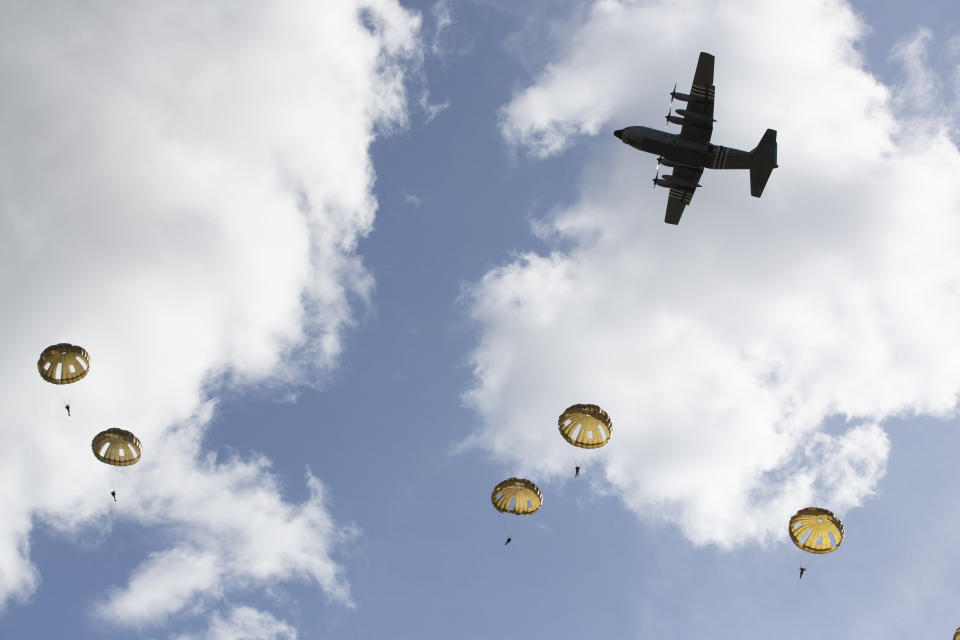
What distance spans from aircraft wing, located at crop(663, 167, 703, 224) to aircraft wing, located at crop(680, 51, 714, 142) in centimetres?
368

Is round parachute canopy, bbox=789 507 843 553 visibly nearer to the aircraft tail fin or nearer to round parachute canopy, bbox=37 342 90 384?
the aircraft tail fin

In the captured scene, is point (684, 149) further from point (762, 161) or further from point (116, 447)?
point (116, 447)

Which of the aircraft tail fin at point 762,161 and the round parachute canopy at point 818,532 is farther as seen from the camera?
the aircraft tail fin at point 762,161

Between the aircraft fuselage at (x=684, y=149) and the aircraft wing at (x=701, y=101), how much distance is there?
33.7 inches

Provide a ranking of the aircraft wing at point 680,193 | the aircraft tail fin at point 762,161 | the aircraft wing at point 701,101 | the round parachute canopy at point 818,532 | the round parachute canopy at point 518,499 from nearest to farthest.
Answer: the round parachute canopy at point 818,532 → the round parachute canopy at point 518,499 → the aircraft wing at point 701,101 → the aircraft tail fin at point 762,161 → the aircraft wing at point 680,193

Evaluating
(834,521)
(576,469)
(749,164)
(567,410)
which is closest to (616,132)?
(749,164)

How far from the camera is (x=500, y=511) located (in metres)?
49.6

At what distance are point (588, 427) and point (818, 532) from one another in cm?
1554

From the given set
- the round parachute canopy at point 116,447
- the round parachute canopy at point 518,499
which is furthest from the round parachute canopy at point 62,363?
the round parachute canopy at point 518,499

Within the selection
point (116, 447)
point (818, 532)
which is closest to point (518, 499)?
point (818, 532)

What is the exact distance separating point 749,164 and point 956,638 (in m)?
33.6

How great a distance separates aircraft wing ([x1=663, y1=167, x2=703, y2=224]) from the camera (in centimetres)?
5888

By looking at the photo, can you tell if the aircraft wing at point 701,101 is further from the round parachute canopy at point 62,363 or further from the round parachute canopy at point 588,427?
the round parachute canopy at point 62,363

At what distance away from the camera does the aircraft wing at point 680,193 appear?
58.9m
